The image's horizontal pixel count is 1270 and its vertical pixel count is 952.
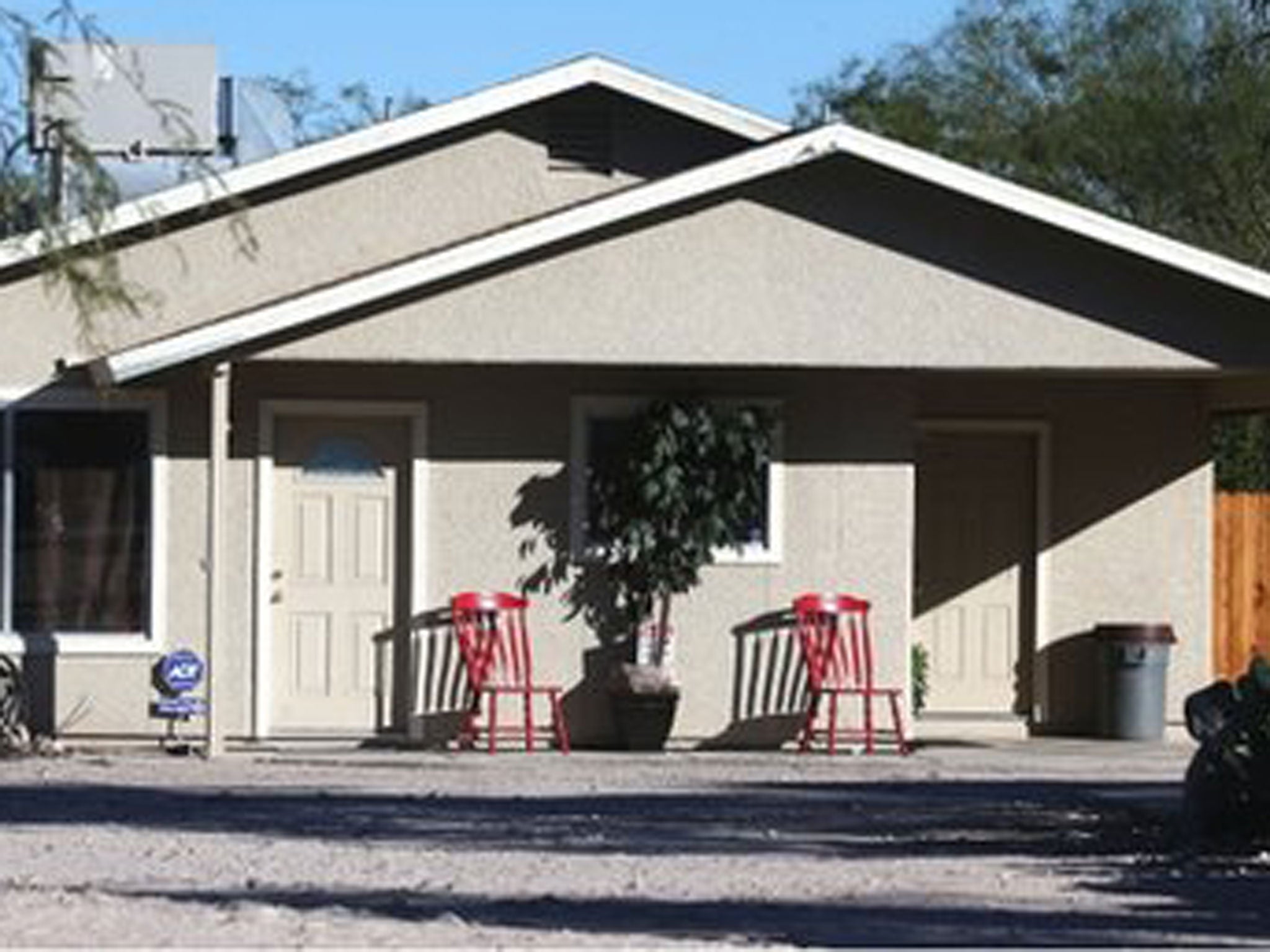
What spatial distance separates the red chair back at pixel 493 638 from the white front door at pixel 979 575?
366 centimetres

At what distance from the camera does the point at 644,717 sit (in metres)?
21.7

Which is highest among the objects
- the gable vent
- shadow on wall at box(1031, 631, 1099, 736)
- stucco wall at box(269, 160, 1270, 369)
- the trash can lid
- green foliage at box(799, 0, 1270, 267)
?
green foliage at box(799, 0, 1270, 267)

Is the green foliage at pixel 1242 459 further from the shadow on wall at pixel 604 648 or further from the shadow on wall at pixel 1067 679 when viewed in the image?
the shadow on wall at pixel 604 648

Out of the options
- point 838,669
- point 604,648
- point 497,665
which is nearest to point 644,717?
point 604,648

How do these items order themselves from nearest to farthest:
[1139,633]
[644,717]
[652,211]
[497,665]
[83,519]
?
[652,211]
[644,717]
[83,519]
[497,665]
[1139,633]

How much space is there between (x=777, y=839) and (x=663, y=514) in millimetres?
5689

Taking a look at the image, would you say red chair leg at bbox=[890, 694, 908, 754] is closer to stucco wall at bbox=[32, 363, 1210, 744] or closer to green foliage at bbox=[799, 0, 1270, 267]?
stucco wall at bbox=[32, 363, 1210, 744]

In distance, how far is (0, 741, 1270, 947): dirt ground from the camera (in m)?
12.4

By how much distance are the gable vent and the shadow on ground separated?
590cm

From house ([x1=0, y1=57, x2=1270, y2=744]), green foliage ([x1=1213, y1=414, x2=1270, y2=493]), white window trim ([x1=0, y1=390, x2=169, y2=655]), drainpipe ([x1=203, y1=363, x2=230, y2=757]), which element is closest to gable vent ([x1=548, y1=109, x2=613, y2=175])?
house ([x1=0, y1=57, x2=1270, y2=744])

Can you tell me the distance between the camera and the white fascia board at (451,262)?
67.9 ft

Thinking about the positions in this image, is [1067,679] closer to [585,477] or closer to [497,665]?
[585,477]

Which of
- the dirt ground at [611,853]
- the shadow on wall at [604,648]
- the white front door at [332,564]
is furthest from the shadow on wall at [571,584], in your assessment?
the white front door at [332,564]

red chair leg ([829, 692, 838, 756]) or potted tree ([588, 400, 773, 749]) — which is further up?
potted tree ([588, 400, 773, 749])
